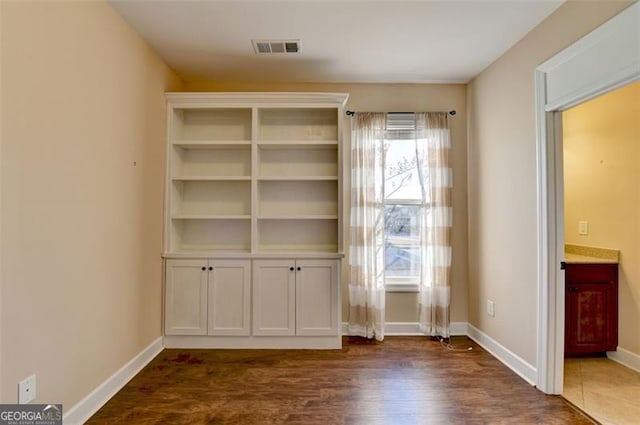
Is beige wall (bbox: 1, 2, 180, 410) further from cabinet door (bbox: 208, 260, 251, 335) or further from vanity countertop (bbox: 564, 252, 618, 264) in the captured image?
vanity countertop (bbox: 564, 252, 618, 264)

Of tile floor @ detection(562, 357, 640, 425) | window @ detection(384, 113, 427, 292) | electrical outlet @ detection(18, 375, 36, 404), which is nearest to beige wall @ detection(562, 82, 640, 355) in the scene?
tile floor @ detection(562, 357, 640, 425)

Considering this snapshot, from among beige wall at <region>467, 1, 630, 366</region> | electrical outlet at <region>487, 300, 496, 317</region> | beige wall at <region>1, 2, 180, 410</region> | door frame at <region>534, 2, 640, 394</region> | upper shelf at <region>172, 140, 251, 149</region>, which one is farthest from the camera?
upper shelf at <region>172, 140, 251, 149</region>

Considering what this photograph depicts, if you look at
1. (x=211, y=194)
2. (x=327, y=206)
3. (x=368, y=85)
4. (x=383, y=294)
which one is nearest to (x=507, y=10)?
(x=368, y=85)

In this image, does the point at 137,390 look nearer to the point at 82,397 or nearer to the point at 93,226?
the point at 82,397

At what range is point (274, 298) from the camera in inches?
122

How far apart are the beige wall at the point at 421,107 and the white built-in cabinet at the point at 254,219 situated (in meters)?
0.34

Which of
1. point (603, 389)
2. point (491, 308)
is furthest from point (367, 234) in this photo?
point (603, 389)

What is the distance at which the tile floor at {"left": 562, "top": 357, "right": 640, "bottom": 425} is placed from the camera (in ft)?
6.84

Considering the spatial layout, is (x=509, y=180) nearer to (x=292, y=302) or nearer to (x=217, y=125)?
(x=292, y=302)

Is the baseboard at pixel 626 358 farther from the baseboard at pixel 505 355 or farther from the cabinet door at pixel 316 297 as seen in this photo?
the cabinet door at pixel 316 297

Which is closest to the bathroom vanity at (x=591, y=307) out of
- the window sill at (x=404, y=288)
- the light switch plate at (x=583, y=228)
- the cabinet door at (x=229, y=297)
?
the light switch plate at (x=583, y=228)

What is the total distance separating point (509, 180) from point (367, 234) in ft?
4.32

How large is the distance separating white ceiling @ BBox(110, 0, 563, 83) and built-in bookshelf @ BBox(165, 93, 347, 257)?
0.41 metres

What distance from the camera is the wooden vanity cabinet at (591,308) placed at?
2.83 meters
